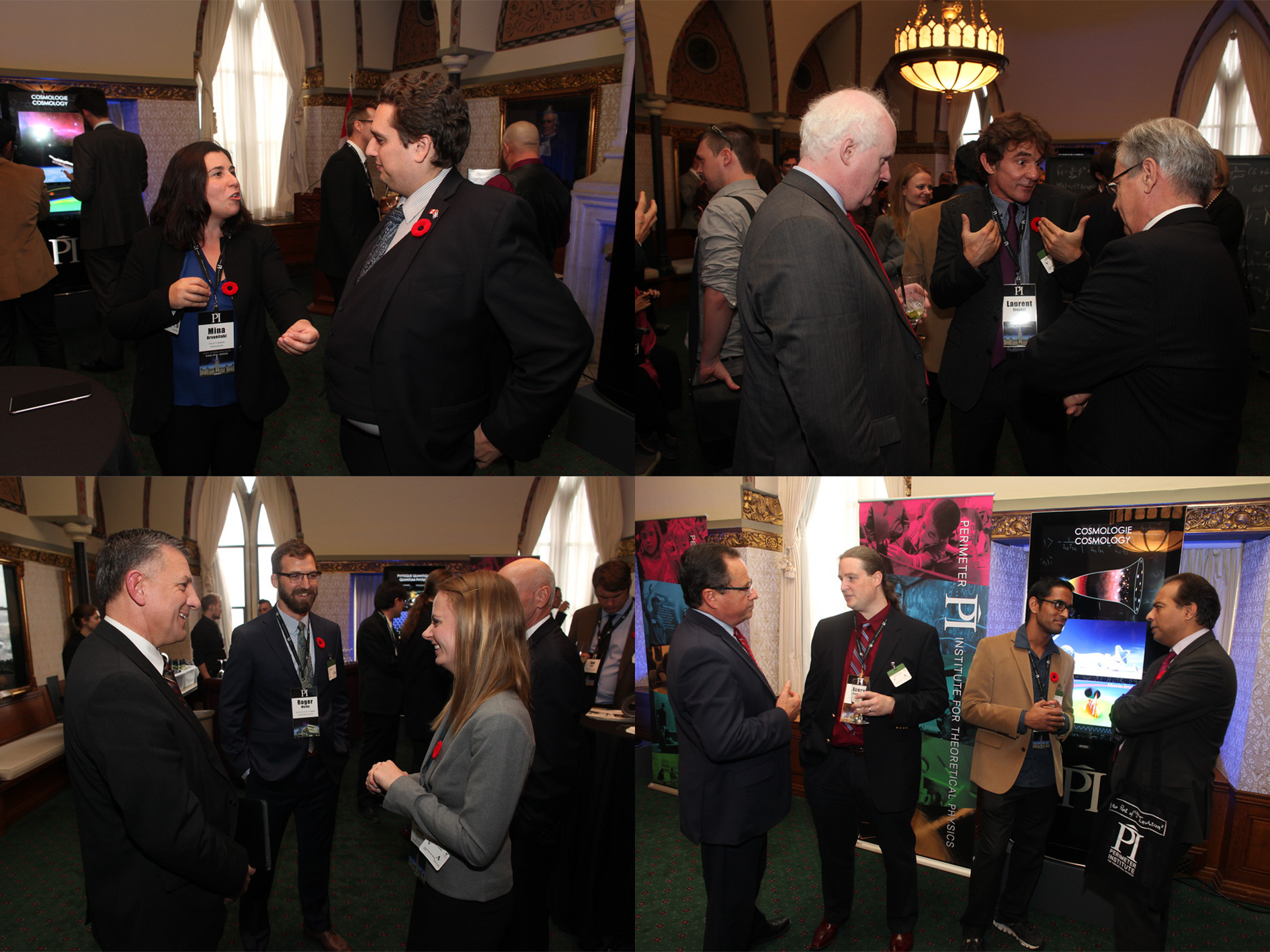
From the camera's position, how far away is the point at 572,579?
2631mm

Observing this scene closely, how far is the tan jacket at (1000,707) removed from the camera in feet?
7.65

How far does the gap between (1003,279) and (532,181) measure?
2.57 metres

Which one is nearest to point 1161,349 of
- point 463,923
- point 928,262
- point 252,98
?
point 928,262

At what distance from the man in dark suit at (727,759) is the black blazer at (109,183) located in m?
4.47

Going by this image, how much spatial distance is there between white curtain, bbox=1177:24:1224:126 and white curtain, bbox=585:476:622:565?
6.81 metres

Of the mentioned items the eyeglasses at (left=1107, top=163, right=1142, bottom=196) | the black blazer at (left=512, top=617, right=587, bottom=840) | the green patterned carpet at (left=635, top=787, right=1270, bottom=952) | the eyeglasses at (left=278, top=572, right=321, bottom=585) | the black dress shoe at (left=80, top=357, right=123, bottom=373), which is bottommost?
the green patterned carpet at (left=635, top=787, right=1270, bottom=952)

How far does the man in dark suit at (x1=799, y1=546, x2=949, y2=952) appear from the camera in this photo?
236 cm

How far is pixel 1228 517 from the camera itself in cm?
212

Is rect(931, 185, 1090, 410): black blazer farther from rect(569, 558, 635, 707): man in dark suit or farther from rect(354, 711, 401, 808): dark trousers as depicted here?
rect(354, 711, 401, 808): dark trousers

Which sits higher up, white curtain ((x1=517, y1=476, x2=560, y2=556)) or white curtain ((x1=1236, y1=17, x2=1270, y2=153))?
white curtain ((x1=1236, y1=17, x2=1270, y2=153))

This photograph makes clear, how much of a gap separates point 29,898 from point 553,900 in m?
1.56

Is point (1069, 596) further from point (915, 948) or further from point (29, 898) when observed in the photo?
point (29, 898)

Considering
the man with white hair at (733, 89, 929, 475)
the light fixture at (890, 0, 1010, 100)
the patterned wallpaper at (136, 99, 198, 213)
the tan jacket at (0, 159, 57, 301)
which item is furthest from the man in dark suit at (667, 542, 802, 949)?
the patterned wallpaper at (136, 99, 198, 213)

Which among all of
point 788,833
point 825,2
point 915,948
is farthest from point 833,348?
point 825,2
